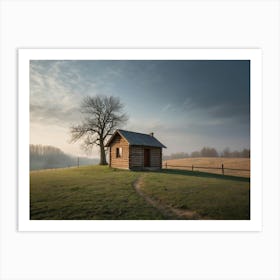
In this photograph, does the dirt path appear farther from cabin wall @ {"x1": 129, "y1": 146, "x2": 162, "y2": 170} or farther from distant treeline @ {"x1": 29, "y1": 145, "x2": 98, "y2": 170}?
cabin wall @ {"x1": 129, "y1": 146, "x2": 162, "y2": 170}

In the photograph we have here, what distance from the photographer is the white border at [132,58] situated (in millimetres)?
3906

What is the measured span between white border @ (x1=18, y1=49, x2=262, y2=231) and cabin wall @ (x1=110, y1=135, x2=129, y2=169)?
16.8 feet

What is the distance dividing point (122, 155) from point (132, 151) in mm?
614

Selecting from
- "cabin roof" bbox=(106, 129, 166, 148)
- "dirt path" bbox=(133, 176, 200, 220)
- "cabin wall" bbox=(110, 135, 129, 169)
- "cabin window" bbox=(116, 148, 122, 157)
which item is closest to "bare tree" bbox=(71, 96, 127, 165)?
"cabin roof" bbox=(106, 129, 166, 148)

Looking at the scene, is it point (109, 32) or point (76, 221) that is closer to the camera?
point (76, 221)

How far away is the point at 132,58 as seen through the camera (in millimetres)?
4273

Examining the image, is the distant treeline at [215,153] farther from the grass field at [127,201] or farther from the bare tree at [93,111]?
the bare tree at [93,111]

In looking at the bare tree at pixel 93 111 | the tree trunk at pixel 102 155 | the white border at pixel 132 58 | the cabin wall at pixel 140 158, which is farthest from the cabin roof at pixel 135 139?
the white border at pixel 132 58

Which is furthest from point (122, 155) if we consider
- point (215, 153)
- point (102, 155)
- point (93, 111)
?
point (215, 153)

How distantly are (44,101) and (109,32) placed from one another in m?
2.39

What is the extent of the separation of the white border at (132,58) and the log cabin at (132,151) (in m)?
4.82
